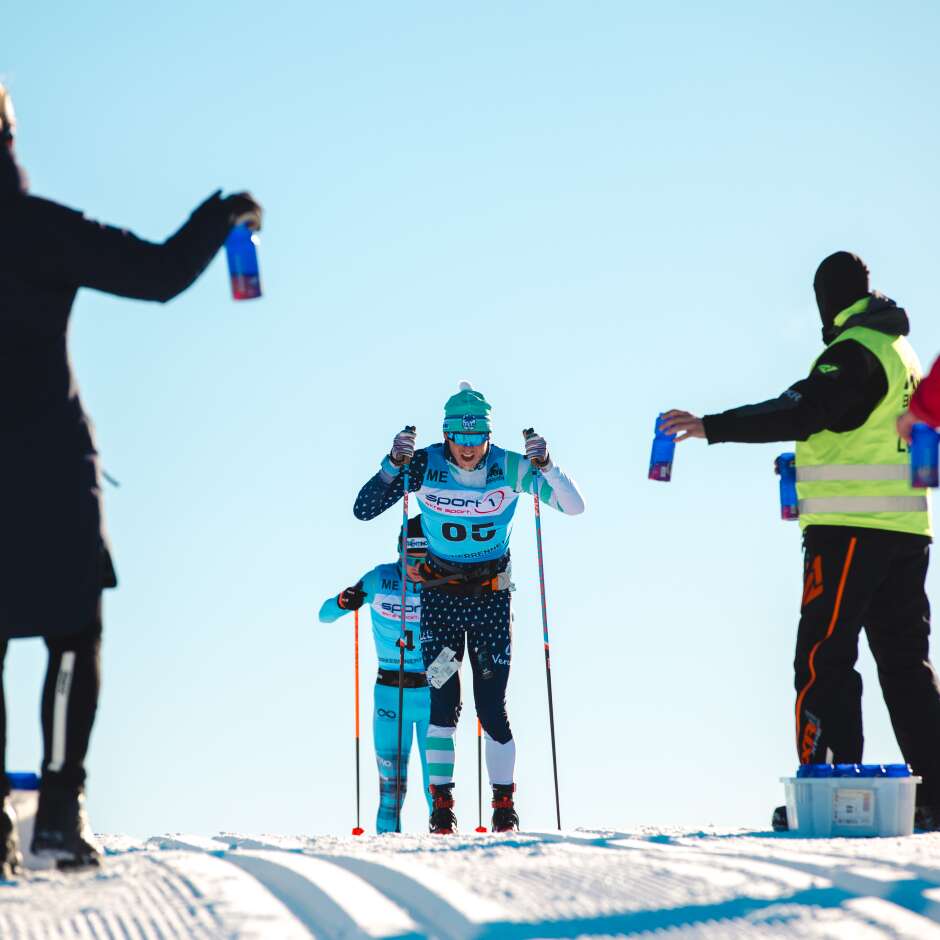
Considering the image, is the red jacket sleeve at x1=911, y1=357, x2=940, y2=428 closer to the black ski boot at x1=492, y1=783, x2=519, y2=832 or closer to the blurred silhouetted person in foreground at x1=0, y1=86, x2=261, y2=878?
the blurred silhouetted person in foreground at x1=0, y1=86, x2=261, y2=878

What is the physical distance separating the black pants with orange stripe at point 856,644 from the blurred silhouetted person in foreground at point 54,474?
110 inches

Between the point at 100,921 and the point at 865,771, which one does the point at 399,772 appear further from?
the point at 100,921

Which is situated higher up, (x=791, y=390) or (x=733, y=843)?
(x=791, y=390)

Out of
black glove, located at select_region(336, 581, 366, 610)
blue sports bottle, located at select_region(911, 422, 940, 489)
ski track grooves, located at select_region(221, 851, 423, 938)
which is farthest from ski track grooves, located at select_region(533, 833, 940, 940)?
black glove, located at select_region(336, 581, 366, 610)

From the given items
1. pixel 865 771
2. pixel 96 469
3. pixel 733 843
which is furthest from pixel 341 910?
pixel 865 771

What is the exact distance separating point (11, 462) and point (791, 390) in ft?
9.79

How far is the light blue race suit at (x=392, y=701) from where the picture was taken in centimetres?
899

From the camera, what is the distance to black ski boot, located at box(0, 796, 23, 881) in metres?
3.62

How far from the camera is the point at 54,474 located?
3.63 m

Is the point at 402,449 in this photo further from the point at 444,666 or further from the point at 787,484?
the point at 787,484

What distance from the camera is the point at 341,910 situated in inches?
119

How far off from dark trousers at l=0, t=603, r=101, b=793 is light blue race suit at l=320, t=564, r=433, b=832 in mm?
5225

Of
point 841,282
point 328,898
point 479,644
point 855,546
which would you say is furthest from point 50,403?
point 479,644

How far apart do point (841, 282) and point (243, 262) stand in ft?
8.90
